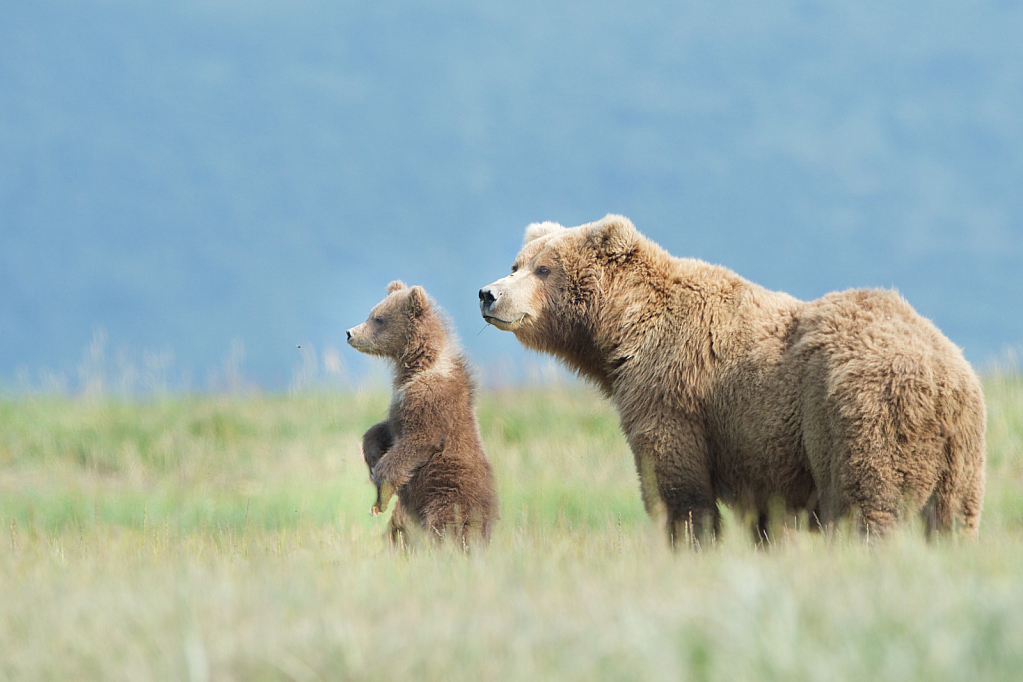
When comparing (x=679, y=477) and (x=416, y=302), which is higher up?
(x=416, y=302)

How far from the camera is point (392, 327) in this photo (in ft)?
26.8

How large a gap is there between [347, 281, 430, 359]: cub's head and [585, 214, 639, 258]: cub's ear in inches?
75.6

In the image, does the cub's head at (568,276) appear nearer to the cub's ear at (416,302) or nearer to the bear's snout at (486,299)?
the bear's snout at (486,299)

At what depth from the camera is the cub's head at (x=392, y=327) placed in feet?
26.6

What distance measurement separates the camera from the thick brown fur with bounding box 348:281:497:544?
7.38m

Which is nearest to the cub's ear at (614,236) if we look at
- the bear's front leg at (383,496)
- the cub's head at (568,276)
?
the cub's head at (568,276)

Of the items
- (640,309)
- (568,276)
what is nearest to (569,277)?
(568,276)

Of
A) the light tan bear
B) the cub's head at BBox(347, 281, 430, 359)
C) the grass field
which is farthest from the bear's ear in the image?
the grass field

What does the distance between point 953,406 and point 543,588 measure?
2.99 m

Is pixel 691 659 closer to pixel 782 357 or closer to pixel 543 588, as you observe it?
pixel 543 588

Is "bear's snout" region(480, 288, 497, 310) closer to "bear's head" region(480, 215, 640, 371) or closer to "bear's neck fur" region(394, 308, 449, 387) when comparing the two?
"bear's head" region(480, 215, 640, 371)

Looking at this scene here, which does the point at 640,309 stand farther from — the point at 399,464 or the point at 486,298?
the point at 399,464

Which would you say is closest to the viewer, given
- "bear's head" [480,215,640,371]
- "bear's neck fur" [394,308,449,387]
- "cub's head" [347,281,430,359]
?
"bear's head" [480,215,640,371]

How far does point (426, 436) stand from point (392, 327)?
1.19 m
